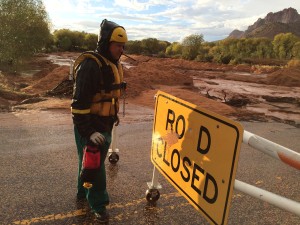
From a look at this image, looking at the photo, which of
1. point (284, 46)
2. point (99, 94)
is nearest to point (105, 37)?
point (99, 94)

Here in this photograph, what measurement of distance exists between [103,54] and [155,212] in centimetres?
208

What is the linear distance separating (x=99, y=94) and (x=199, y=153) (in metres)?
1.25

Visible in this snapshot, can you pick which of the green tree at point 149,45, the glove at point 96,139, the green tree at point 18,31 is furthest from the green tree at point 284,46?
the glove at point 96,139

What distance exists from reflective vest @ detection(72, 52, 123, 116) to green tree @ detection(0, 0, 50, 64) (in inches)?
1141

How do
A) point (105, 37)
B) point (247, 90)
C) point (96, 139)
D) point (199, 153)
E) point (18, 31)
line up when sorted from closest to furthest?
point (199, 153) < point (96, 139) < point (105, 37) < point (247, 90) < point (18, 31)

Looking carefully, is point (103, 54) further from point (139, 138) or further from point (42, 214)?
point (139, 138)

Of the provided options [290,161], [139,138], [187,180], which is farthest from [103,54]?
[139,138]

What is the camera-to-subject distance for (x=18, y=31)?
32.9m

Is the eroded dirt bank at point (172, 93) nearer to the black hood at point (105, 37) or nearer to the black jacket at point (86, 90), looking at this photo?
the black hood at point (105, 37)

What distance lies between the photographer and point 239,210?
407 centimetres

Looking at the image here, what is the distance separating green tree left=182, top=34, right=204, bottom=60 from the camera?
219 ft

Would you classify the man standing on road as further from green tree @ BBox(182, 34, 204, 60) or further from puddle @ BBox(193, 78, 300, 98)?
green tree @ BBox(182, 34, 204, 60)

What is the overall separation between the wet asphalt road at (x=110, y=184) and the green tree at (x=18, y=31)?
A: 25.3 meters

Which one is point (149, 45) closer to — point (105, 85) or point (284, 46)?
point (284, 46)
